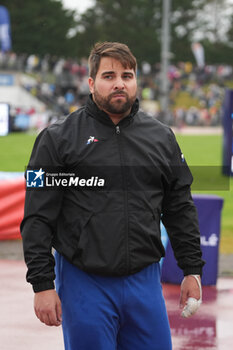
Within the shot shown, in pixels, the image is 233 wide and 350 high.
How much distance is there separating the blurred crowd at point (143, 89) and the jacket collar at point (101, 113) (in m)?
38.0

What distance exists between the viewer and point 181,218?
10.4ft

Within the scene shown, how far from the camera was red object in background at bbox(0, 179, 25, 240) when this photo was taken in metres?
9.39

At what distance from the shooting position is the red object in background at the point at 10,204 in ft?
30.8

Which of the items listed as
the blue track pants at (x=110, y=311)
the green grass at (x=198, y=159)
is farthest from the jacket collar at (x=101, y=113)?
the green grass at (x=198, y=159)

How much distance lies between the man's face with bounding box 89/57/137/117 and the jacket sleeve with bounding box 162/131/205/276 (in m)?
0.31

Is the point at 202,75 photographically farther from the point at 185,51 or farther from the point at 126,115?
the point at 126,115

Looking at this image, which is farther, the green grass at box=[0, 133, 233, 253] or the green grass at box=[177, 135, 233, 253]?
the green grass at box=[0, 133, 233, 253]

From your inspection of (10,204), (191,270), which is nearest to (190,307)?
(191,270)

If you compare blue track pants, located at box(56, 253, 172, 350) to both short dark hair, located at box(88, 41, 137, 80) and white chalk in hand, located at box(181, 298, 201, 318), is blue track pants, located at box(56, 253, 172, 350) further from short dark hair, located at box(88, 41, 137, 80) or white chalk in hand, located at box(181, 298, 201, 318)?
short dark hair, located at box(88, 41, 137, 80)

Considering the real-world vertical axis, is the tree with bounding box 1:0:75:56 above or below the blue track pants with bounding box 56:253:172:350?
above

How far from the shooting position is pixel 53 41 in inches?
2862

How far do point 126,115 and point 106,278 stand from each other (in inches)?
28.8

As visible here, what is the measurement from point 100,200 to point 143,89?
55.2m

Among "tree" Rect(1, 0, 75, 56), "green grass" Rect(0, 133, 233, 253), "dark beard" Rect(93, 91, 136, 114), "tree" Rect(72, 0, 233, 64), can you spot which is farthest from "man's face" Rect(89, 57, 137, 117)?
"tree" Rect(72, 0, 233, 64)
